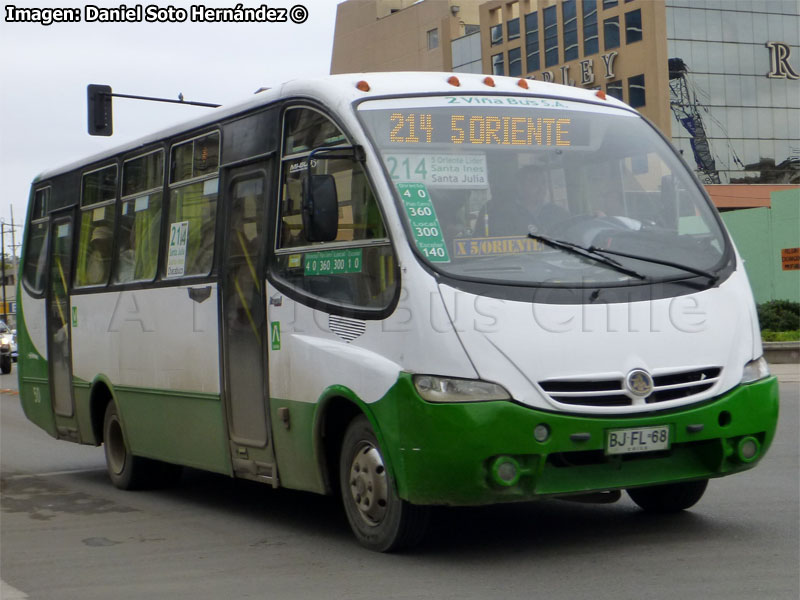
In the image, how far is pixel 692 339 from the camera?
273 inches

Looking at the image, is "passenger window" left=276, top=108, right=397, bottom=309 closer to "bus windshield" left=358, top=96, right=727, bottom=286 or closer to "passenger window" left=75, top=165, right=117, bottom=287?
"bus windshield" left=358, top=96, right=727, bottom=286

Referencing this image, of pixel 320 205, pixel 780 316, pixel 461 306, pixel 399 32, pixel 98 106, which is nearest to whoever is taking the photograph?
pixel 461 306

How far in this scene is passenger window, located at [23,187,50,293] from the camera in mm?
12906

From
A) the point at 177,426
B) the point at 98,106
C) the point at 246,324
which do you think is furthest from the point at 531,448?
the point at 98,106

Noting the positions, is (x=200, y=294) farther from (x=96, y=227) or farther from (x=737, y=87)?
(x=737, y=87)

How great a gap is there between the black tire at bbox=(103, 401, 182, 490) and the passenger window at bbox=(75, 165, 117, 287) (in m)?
1.21

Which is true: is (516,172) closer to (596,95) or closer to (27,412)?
(596,95)

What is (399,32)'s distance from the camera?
87.0 meters

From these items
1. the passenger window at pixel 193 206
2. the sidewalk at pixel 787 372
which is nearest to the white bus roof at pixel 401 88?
the passenger window at pixel 193 206

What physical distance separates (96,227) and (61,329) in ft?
4.10

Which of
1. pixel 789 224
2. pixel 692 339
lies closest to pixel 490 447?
pixel 692 339

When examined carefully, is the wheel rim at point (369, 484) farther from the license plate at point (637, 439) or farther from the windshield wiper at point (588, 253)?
the windshield wiper at point (588, 253)

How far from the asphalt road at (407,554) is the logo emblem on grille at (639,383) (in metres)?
0.87

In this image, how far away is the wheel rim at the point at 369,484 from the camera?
7039mm
